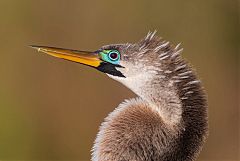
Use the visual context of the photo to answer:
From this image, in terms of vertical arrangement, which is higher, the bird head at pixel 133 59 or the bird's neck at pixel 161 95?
the bird head at pixel 133 59

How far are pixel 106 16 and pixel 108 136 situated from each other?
14.9 feet

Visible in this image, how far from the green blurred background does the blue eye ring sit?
371 cm

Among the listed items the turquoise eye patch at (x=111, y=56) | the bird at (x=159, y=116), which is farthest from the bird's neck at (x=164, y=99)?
the turquoise eye patch at (x=111, y=56)

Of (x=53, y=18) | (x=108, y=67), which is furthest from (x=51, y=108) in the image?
(x=108, y=67)

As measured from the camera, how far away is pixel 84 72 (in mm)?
8312

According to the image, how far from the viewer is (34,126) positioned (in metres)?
8.30

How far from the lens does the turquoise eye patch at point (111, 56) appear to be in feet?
14.2

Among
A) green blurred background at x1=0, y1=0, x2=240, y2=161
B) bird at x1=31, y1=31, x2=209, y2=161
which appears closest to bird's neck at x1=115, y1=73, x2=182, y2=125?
bird at x1=31, y1=31, x2=209, y2=161

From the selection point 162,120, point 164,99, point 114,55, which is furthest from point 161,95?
point 114,55

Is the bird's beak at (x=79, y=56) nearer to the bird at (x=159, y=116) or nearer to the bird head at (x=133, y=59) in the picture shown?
the bird head at (x=133, y=59)

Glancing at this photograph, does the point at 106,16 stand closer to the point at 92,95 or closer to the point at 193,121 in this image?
the point at 92,95

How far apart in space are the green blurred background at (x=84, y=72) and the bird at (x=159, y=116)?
3.89m

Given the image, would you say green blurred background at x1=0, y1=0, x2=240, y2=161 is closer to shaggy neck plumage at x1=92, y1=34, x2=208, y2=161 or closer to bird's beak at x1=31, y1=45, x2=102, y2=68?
bird's beak at x1=31, y1=45, x2=102, y2=68

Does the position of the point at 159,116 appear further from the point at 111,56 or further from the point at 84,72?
the point at 84,72
